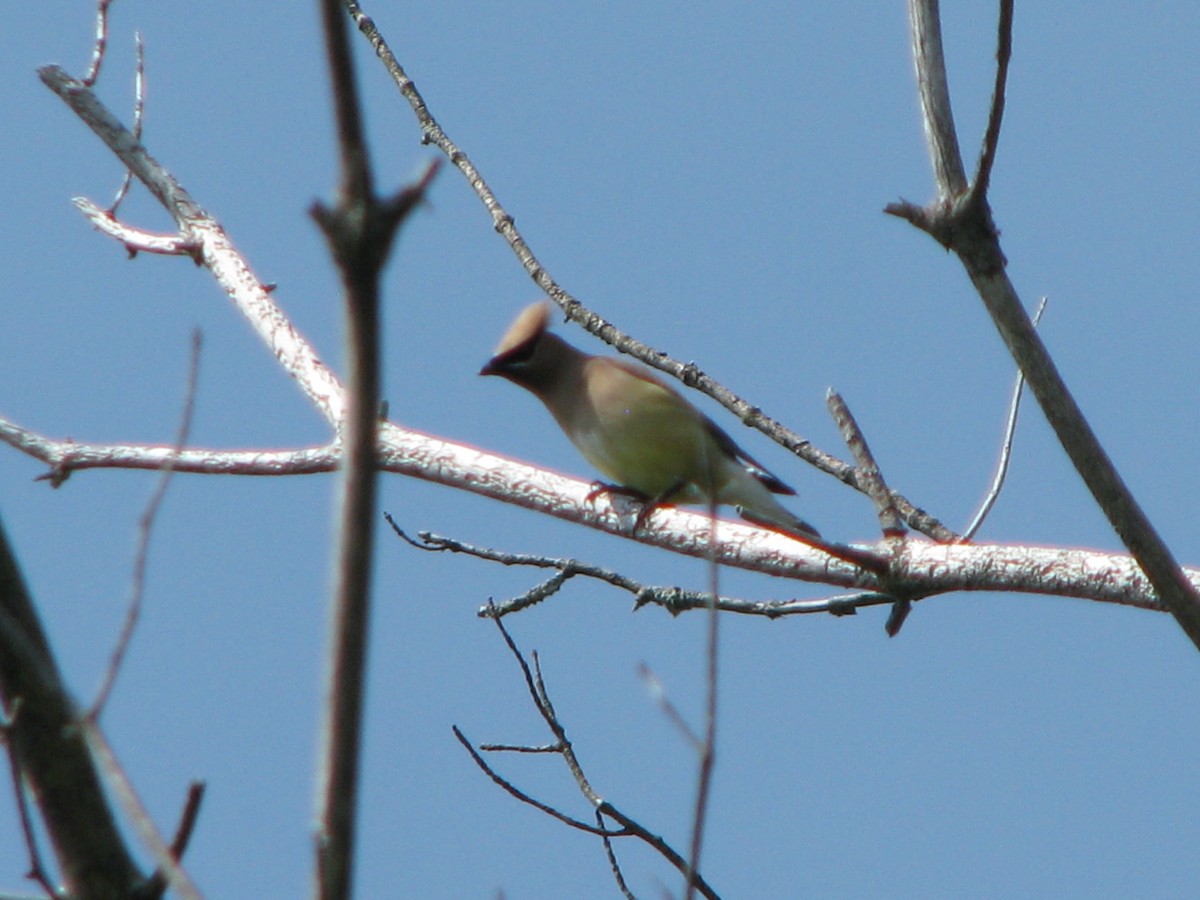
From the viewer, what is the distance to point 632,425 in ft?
17.2

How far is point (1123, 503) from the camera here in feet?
8.74

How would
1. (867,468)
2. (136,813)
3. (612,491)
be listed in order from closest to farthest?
(136,813), (867,468), (612,491)

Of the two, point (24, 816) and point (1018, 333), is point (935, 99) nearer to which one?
point (1018, 333)

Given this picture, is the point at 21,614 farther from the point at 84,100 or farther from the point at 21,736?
the point at 84,100

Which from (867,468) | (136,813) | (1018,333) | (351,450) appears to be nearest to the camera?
(351,450)

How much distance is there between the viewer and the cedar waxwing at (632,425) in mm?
5109

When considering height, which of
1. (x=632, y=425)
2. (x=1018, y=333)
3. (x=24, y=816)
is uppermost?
(x=632, y=425)

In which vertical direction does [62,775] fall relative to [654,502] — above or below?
below

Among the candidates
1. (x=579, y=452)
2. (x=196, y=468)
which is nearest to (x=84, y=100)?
(x=196, y=468)

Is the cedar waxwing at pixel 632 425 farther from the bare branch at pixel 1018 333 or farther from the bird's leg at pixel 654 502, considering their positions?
the bare branch at pixel 1018 333

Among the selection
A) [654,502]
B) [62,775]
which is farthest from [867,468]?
[62,775]

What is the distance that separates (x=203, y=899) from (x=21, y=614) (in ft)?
1.23

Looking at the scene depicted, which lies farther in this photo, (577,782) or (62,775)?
(577,782)

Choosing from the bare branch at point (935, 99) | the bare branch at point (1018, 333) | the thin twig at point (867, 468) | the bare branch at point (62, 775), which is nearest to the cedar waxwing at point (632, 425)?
the thin twig at point (867, 468)
